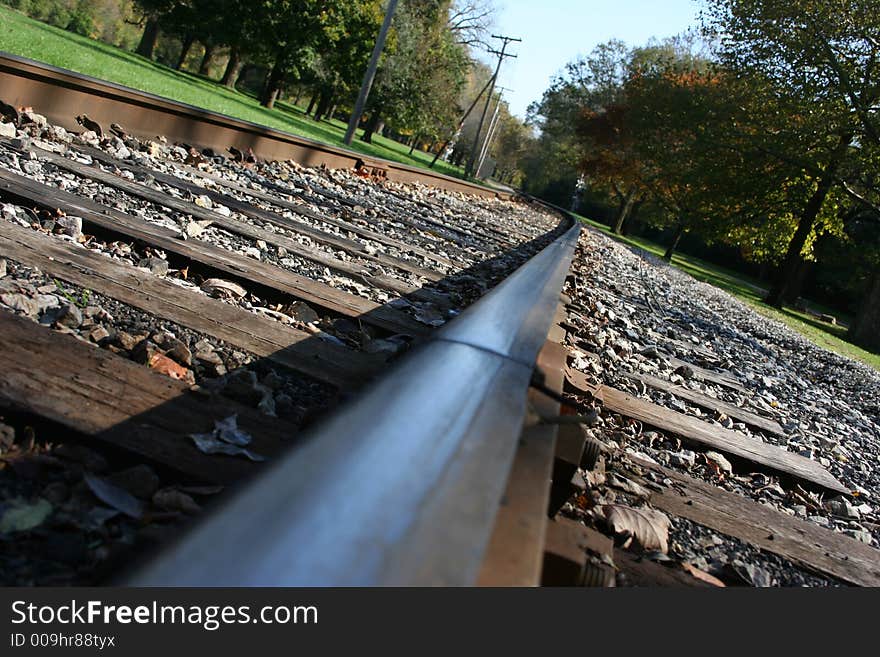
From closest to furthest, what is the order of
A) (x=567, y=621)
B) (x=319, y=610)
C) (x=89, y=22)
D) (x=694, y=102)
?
1. (x=319, y=610)
2. (x=567, y=621)
3. (x=694, y=102)
4. (x=89, y=22)

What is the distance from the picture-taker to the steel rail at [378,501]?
58 cm

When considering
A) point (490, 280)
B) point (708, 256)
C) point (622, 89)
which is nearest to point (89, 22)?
point (622, 89)

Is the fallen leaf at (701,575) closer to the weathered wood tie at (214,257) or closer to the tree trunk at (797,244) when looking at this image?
the weathered wood tie at (214,257)

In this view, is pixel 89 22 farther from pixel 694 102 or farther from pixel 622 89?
pixel 694 102

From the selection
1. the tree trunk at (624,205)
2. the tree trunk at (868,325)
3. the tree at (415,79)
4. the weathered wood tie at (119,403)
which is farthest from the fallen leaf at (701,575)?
the tree trunk at (624,205)

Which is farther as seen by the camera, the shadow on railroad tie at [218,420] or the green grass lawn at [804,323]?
the green grass lawn at [804,323]

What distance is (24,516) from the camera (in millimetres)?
950

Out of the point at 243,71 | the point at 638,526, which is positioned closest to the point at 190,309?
the point at 638,526

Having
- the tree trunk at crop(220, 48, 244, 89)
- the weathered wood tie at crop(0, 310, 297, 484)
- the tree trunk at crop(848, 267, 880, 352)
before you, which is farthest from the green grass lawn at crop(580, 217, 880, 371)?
the tree trunk at crop(220, 48, 244, 89)

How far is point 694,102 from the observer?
2180cm

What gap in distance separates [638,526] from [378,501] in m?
1.17

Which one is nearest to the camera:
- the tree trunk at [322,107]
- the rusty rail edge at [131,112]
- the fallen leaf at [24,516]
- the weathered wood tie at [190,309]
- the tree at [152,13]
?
the fallen leaf at [24,516]

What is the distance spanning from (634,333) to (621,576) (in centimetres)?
339

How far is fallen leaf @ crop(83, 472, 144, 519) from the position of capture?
104cm
